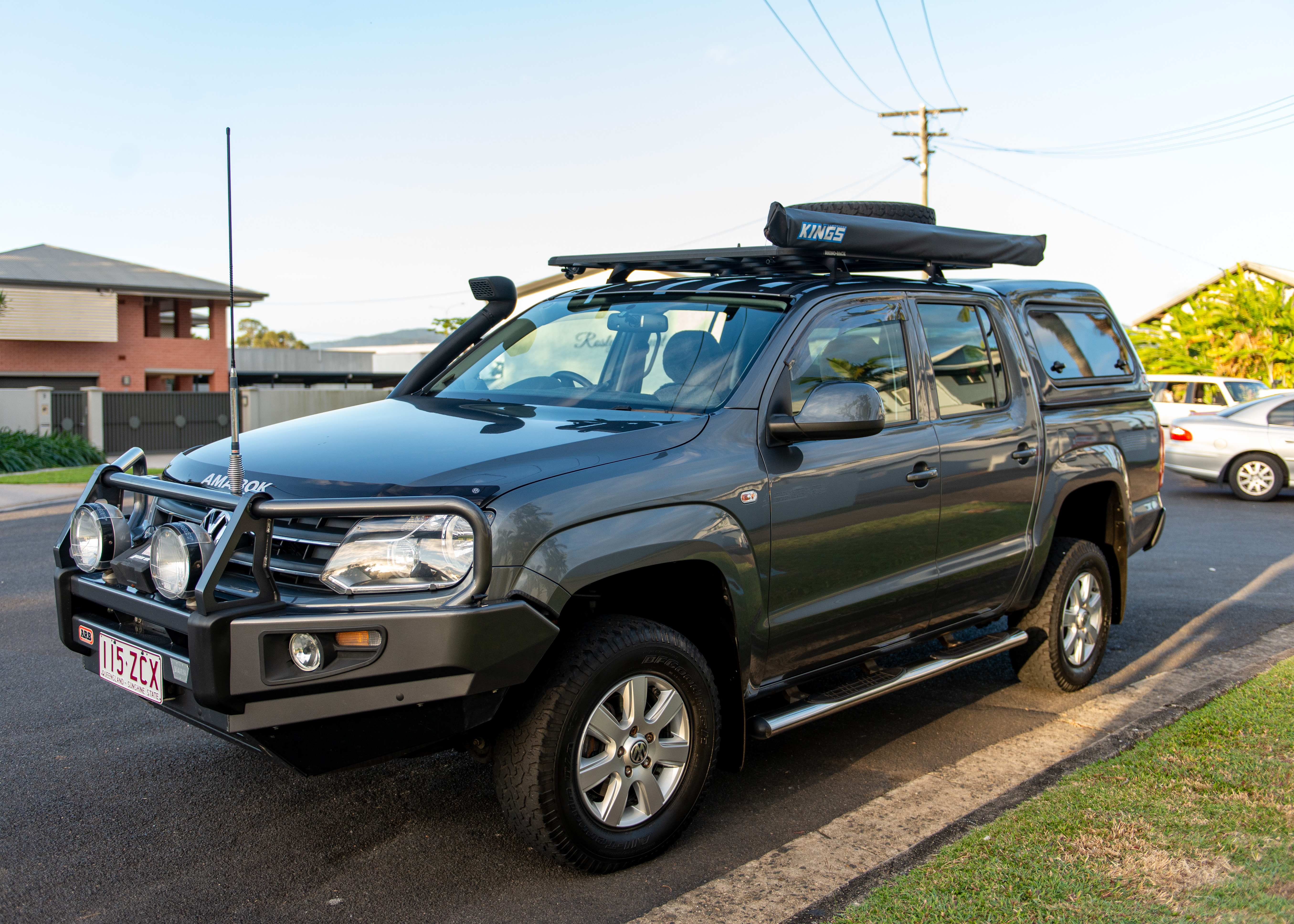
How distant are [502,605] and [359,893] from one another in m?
1.10

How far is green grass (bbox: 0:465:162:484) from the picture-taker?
635 inches

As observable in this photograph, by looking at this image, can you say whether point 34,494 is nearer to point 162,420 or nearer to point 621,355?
point 621,355

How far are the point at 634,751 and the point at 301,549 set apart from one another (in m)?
1.23

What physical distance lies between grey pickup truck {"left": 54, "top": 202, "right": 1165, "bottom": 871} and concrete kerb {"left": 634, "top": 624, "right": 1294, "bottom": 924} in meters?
0.32

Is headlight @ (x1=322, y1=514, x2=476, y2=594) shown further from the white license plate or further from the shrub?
the shrub

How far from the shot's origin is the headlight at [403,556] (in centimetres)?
309

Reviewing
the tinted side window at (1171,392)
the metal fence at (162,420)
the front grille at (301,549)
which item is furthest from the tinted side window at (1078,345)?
the metal fence at (162,420)

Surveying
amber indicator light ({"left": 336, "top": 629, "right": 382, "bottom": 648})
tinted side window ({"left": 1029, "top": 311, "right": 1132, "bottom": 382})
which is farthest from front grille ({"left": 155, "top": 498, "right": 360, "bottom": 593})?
tinted side window ({"left": 1029, "top": 311, "right": 1132, "bottom": 382})

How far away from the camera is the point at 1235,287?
33.3 m

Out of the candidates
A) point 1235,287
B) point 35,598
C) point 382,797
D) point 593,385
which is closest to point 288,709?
point 382,797

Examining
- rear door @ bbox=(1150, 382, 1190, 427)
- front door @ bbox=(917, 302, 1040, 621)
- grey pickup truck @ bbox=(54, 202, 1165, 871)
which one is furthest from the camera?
rear door @ bbox=(1150, 382, 1190, 427)

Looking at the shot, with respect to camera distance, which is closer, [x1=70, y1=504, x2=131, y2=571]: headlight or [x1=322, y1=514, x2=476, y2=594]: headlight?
[x1=322, y1=514, x2=476, y2=594]: headlight

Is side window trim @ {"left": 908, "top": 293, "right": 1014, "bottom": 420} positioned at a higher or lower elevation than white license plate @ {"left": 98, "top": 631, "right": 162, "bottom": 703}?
higher

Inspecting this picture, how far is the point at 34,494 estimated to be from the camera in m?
14.4
